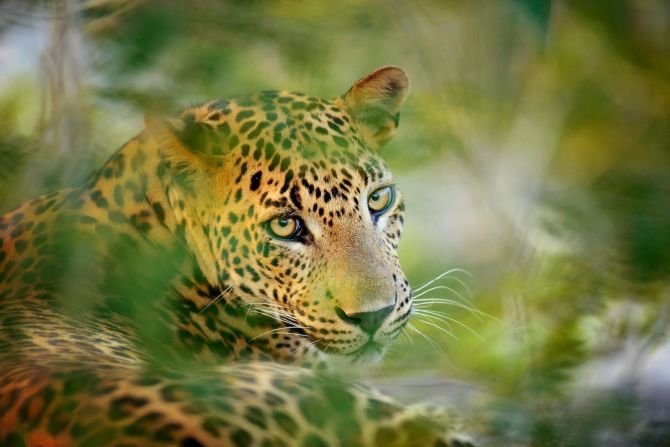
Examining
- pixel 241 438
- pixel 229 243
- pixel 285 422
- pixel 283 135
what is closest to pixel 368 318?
pixel 229 243

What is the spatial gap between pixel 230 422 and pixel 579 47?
5.20 meters

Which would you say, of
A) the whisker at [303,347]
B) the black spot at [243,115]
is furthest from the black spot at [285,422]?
the black spot at [243,115]

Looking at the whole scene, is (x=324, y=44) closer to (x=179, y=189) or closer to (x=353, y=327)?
(x=179, y=189)

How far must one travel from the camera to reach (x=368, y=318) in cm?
397

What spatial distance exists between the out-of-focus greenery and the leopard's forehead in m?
0.16

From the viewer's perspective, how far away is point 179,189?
4.24 m

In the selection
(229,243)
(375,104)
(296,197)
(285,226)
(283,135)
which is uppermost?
(375,104)

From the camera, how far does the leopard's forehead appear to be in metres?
4.19

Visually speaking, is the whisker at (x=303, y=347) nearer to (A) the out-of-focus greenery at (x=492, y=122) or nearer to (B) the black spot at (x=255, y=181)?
(A) the out-of-focus greenery at (x=492, y=122)

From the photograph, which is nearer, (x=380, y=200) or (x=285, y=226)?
(x=285, y=226)

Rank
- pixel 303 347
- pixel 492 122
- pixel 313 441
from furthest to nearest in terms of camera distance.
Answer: pixel 492 122
pixel 303 347
pixel 313 441

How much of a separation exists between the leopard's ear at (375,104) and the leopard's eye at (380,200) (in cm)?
29

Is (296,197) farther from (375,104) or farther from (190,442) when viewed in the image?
(190,442)

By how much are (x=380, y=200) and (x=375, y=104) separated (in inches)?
20.5
